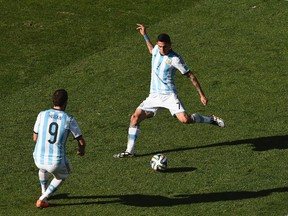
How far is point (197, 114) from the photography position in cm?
2078

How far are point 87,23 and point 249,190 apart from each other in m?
11.7

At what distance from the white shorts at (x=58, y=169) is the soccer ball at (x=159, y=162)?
8.32ft

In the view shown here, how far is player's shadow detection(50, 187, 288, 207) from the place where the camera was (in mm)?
17984

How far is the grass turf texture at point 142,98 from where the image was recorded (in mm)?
18328

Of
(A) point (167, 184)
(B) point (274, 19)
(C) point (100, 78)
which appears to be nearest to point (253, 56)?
(B) point (274, 19)

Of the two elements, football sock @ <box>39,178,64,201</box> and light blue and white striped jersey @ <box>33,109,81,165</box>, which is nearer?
light blue and white striped jersey @ <box>33,109,81,165</box>

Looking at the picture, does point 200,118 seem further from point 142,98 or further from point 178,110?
point 142,98

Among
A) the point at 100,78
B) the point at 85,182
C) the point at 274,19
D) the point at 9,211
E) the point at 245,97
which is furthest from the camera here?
the point at 274,19

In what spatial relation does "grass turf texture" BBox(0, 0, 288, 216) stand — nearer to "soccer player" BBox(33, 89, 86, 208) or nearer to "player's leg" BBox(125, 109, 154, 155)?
"player's leg" BBox(125, 109, 154, 155)

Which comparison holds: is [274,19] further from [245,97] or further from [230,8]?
[245,97]

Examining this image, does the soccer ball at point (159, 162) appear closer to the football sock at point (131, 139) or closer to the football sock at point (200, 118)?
the football sock at point (131, 139)

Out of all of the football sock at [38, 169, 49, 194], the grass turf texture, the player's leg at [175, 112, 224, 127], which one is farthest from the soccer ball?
the football sock at [38, 169, 49, 194]

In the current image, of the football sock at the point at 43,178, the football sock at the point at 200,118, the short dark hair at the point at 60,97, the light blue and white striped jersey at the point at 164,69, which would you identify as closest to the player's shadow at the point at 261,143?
the football sock at the point at 200,118

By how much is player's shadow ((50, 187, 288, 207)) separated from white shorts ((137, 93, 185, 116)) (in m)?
2.51
